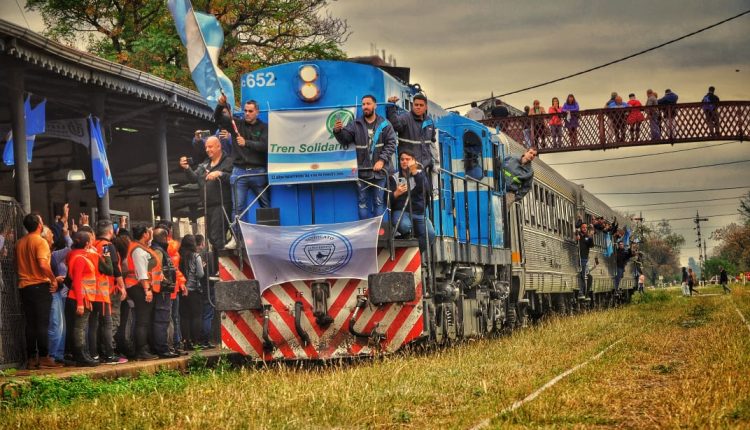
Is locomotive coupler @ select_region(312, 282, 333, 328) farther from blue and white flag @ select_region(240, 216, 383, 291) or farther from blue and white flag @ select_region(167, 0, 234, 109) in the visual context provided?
blue and white flag @ select_region(167, 0, 234, 109)

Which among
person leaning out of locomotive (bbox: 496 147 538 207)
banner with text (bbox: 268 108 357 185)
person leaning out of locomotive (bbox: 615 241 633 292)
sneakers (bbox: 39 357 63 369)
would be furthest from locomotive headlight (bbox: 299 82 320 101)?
person leaning out of locomotive (bbox: 615 241 633 292)

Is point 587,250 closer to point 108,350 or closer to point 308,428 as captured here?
point 108,350

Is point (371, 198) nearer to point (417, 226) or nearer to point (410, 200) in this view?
point (410, 200)

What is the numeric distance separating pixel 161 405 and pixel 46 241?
15.8 feet

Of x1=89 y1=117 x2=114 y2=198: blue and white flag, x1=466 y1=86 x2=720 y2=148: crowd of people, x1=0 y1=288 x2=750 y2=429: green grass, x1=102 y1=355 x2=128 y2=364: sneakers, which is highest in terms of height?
x1=466 y1=86 x2=720 y2=148: crowd of people

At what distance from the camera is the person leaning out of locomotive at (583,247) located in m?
30.6

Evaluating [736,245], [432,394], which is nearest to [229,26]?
[432,394]

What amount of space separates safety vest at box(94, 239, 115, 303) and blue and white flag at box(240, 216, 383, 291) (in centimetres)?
210

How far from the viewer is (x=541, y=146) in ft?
135

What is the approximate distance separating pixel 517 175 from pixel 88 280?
8.50 meters

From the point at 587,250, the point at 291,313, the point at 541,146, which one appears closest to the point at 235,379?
the point at 291,313

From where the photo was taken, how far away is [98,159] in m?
17.6

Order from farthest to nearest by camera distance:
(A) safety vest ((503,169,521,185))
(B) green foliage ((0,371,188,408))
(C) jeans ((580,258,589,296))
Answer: (C) jeans ((580,258,589,296)), (A) safety vest ((503,169,521,185)), (B) green foliage ((0,371,188,408))

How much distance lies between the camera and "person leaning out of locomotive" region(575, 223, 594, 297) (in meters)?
30.6
